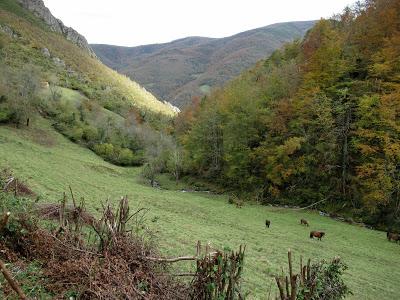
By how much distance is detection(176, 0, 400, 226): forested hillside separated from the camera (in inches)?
1564

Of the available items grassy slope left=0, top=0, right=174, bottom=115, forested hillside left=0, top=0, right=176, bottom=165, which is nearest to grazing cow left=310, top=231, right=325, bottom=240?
forested hillside left=0, top=0, right=176, bottom=165

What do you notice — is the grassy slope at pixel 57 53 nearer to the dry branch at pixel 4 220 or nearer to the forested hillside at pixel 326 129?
the forested hillside at pixel 326 129

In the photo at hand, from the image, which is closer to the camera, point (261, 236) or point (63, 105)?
point (261, 236)

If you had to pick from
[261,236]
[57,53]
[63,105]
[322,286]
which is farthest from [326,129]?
[57,53]

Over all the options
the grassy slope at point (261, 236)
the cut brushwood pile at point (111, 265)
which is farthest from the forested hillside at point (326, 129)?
the cut brushwood pile at point (111, 265)

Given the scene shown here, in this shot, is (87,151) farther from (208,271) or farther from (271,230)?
(208,271)

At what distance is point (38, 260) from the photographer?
1023 centimetres

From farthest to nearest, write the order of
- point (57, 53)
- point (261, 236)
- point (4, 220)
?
point (57, 53)
point (261, 236)
point (4, 220)

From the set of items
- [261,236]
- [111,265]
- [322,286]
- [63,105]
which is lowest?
[261,236]

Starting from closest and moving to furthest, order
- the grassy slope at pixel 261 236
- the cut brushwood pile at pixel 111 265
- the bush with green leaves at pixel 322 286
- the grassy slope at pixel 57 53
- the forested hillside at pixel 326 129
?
the cut brushwood pile at pixel 111 265 → the bush with green leaves at pixel 322 286 → the grassy slope at pixel 261 236 → the forested hillside at pixel 326 129 → the grassy slope at pixel 57 53

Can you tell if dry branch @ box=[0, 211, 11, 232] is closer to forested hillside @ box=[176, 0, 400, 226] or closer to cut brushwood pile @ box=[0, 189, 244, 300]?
cut brushwood pile @ box=[0, 189, 244, 300]

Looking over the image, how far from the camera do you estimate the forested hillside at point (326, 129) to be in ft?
130

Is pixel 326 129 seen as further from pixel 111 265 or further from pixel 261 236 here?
pixel 111 265

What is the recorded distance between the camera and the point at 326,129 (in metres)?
46.6
